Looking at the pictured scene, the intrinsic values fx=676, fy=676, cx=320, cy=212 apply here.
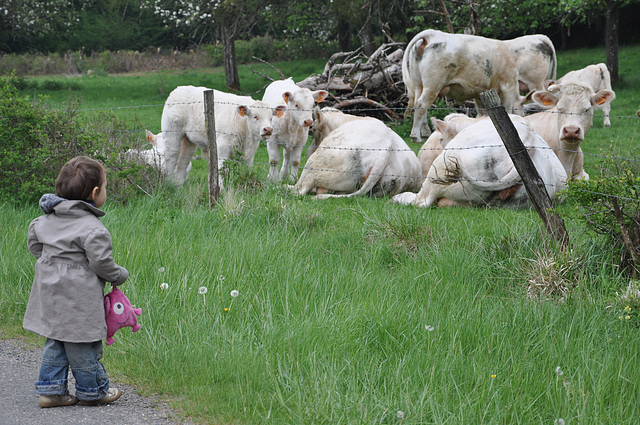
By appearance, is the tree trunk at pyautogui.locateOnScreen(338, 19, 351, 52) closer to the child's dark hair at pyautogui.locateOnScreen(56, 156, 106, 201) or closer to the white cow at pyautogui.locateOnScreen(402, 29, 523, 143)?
the white cow at pyautogui.locateOnScreen(402, 29, 523, 143)

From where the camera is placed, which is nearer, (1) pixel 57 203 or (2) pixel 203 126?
(1) pixel 57 203

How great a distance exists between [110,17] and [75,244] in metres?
55.6

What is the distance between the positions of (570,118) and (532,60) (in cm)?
585

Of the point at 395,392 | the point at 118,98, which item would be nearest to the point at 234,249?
the point at 395,392

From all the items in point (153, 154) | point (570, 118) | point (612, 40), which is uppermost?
point (612, 40)

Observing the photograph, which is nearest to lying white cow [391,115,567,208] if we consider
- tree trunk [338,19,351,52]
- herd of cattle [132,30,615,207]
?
herd of cattle [132,30,615,207]

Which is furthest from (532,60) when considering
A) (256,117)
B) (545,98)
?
(256,117)

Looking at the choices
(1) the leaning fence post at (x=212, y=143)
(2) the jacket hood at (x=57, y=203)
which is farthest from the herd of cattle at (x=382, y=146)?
(2) the jacket hood at (x=57, y=203)

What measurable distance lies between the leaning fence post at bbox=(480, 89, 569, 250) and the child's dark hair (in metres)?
2.91

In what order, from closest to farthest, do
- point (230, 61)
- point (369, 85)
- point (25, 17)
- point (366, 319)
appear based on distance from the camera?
point (366, 319)
point (369, 85)
point (230, 61)
point (25, 17)

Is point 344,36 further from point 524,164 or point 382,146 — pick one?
point 524,164

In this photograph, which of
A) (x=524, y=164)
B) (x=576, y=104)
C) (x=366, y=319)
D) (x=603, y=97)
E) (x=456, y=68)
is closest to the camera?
(x=366, y=319)

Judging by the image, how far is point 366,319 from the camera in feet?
14.4

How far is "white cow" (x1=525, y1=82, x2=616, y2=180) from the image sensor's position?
28.9ft
